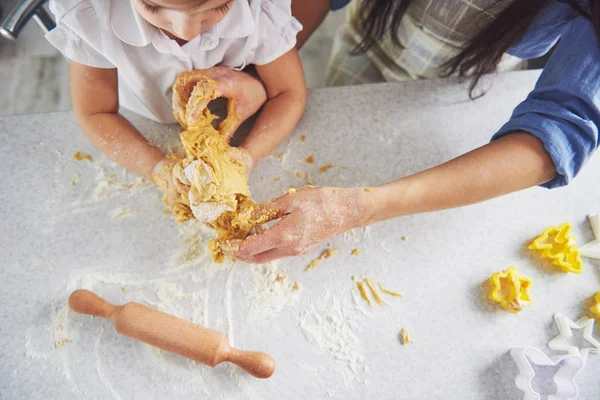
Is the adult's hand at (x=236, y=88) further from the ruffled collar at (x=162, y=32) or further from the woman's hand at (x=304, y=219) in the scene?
the woman's hand at (x=304, y=219)

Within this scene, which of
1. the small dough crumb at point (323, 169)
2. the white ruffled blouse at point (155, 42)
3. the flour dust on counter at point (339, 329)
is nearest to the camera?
the white ruffled blouse at point (155, 42)

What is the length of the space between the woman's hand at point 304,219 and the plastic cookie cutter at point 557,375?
40 cm

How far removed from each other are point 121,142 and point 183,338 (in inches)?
15.2

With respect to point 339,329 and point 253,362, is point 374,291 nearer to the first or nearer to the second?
point 339,329

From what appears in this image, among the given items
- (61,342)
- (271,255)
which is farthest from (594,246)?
(61,342)

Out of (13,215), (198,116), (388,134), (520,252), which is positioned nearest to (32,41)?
(13,215)

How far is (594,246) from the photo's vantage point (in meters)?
0.88

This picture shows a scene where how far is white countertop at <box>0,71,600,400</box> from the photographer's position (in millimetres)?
781

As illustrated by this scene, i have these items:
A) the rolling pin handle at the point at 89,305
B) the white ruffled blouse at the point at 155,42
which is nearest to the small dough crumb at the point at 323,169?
the white ruffled blouse at the point at 155,42

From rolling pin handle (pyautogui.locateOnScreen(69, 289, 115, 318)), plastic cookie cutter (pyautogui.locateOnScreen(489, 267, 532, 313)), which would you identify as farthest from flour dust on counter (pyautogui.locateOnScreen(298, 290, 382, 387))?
rolling pin handle (pyautogui.locateOnScreen(69, 289, 115, 318))

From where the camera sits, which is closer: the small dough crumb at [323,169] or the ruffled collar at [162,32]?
the ruffled collar at [162,32]

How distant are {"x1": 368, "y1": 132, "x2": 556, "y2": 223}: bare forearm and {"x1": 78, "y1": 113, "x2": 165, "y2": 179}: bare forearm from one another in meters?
0.44

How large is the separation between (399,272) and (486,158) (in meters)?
0.27

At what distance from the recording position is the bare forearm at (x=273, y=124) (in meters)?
0.86
